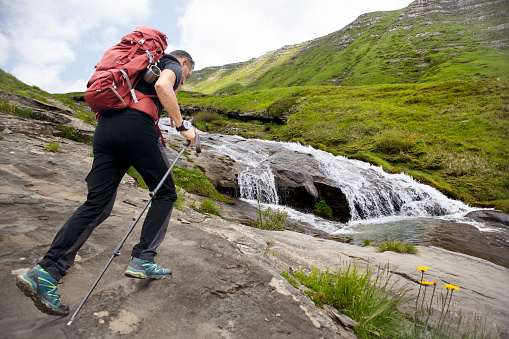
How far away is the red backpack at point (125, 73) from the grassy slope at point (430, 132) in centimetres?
2174

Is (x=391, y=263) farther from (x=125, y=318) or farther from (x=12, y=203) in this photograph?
(x=12, y=203)

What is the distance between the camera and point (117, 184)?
2.91 meters

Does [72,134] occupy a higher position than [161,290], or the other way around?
[72,134]

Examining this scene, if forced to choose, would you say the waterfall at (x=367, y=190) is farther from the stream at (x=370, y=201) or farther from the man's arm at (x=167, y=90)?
the man's arm at (x=167, y=90)

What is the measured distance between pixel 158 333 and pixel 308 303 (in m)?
1.83

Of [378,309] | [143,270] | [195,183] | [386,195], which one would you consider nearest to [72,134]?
[195,183]

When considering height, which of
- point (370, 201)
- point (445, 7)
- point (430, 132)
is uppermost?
point (445, 7)

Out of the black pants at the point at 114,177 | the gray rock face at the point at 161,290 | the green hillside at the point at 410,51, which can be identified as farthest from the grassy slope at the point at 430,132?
the black pants at the point at 114,177

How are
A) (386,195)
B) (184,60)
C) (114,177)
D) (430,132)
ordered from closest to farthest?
(114,177)
(184,60)
(386,195)
(430,132)

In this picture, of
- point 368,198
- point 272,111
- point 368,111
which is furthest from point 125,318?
point 272,111

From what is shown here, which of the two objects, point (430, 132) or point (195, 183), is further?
point (430, 132)

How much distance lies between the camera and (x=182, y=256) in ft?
12.7

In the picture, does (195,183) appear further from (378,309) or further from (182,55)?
(378,309)

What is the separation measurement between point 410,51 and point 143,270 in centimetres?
10992
